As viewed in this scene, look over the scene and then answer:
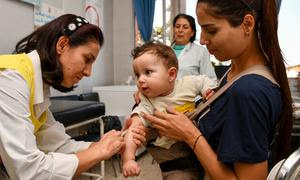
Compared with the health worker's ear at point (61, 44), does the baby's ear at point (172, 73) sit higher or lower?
lower

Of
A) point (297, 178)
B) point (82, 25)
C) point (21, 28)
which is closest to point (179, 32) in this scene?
point (21, 28)

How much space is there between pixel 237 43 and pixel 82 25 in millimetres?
612

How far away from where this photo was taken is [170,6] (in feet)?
15.7

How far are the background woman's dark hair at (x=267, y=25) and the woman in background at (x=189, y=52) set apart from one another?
172 centimetres

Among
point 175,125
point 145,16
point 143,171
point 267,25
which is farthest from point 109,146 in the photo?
point 145,16

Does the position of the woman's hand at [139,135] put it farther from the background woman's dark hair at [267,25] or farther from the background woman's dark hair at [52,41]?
the background woman's dark hair at [267,25]

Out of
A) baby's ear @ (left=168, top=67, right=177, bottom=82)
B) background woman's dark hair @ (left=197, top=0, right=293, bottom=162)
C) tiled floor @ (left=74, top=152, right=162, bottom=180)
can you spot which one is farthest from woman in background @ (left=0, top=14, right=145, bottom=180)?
tiled floor @ (left=74, top=152, right=162, bottom=180)

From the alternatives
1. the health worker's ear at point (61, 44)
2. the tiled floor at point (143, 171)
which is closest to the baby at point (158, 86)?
the health worker's ear at point (61, 44)

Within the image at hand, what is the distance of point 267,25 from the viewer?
0.83 m

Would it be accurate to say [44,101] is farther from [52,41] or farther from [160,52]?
[160,52]

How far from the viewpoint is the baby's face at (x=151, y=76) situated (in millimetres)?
1157

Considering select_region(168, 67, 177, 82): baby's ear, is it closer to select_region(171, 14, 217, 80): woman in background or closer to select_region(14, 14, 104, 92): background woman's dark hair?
select_region(14, 14, 104, 92): background woman's dark hair

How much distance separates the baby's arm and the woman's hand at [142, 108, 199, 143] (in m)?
0.13

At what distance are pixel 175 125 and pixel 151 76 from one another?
0.31m
